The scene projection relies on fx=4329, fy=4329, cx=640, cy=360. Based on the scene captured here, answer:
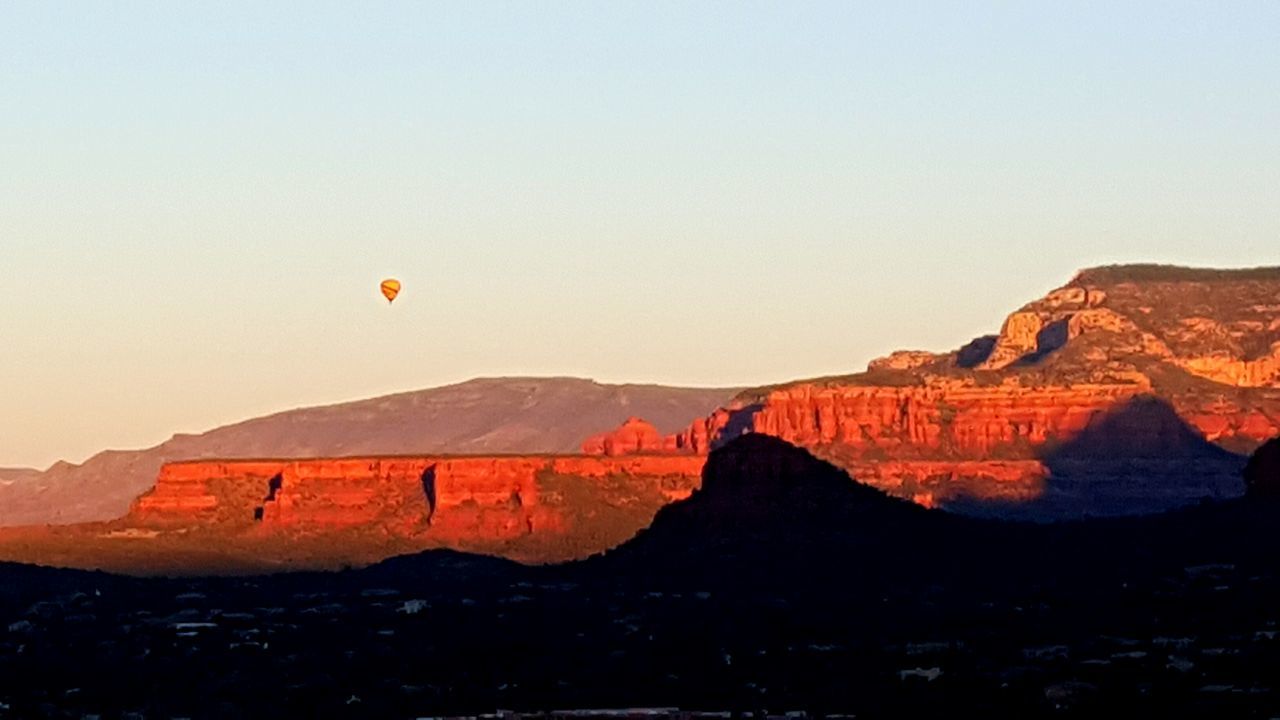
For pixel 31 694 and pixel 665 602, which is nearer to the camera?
pixel 31 694

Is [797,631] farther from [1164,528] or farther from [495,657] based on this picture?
[1164,528]

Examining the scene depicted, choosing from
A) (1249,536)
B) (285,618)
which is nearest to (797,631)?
(1249,536)

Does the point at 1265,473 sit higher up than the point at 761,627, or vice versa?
the point at 1265,473

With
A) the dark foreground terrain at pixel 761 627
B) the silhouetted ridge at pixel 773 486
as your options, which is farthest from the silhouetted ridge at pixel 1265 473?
the silhouetted ridge at pixel 773 486

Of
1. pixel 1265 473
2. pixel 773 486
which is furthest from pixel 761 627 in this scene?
pixel 1265 473

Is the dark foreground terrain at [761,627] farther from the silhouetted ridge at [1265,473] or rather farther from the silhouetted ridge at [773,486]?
the silhouetted ridge at [1265,473]

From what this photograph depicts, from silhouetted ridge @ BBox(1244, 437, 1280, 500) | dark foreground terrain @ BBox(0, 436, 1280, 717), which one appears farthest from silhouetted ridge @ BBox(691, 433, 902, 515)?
silhouetted ridge @ BBox(1244, 437, 1280, 500)

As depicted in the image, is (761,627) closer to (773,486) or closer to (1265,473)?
(773,486)

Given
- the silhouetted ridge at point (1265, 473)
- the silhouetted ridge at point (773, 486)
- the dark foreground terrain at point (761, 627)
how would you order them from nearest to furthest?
the dark foreground terrain at point (761, 627), the silhouetted ridge at point (1265, 473), the silhouetted ridge at point (773, 486)
